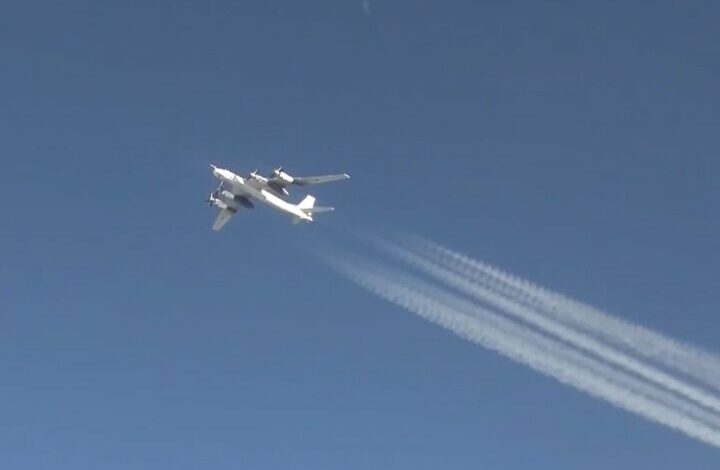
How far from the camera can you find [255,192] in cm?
17150

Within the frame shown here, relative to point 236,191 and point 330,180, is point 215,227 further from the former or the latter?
point 330,180

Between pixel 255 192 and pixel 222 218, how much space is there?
6.01 m

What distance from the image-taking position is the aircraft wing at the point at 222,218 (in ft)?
571

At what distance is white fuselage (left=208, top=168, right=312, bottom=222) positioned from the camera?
557 ft

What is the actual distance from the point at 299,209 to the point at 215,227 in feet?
37.6

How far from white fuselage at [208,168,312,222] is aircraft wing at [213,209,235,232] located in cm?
265

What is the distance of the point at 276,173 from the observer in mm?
169125

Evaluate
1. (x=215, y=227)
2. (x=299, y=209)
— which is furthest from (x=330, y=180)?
(x=215, y=227)

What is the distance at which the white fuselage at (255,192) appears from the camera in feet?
557

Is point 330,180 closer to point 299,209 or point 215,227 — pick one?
point 299,209

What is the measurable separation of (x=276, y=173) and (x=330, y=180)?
24.4 feet

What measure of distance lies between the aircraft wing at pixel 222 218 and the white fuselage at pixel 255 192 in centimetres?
265

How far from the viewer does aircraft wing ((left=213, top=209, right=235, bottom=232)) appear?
17412 cm

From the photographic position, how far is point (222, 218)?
174875 mm
